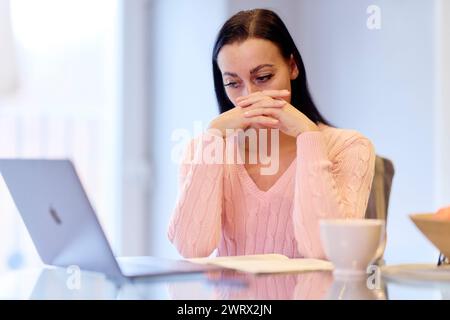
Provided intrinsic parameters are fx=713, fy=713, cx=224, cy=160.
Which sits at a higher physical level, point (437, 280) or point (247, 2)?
point (247, 2)

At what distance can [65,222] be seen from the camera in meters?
1.04

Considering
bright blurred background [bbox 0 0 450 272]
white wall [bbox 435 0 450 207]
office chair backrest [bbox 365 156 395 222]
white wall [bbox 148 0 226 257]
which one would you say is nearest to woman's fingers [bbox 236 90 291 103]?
office chair backrest [bbox 365 156 395 222]

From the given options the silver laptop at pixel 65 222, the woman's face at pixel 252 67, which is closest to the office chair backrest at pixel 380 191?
the woman's face at pixel 252 67

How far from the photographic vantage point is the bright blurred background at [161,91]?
2615 millimetres

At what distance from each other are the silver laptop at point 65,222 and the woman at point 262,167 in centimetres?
41

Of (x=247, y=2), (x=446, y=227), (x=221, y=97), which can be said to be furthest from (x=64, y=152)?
(x=446, y=227)

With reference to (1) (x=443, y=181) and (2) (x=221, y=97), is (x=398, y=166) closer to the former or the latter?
(1) (x=443, y=181)

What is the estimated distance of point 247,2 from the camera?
2.94 meters

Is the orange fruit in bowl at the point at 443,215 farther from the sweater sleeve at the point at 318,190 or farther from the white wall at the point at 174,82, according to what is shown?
the white wall at the point at 174,82

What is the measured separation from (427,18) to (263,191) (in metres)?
1.25

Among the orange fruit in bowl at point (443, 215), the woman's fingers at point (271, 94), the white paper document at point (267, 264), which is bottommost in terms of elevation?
the white paper document at point (267, 264)

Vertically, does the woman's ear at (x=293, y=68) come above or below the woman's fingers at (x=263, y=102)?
above

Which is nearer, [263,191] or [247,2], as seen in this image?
[263,191]
